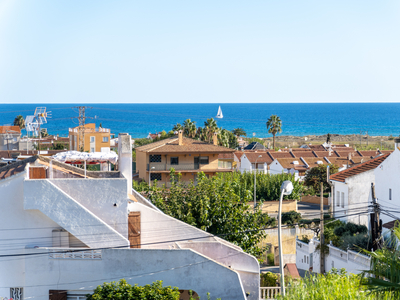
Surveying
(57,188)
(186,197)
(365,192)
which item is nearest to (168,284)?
(57,188)

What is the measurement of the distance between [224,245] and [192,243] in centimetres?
137

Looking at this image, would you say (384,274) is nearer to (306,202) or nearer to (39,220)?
(39,220)

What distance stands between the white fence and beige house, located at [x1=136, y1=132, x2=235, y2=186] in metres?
29.3

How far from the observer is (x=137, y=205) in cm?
2055

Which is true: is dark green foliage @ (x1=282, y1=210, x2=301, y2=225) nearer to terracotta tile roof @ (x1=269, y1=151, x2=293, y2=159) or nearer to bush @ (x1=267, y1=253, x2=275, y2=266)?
bush @ (x1=267, y1=253, x2=275, y2=266)

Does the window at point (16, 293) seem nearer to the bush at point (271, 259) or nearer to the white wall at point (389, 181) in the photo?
the bush at point (271, 259)

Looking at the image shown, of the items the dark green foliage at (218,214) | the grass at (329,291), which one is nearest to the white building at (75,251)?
the grass at (329,291)

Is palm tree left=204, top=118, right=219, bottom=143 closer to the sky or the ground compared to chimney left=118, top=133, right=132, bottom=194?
closer to the sky

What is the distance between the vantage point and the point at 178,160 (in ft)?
208

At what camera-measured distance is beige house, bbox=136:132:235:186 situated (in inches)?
2438

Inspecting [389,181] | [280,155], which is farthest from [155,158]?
[389,181]

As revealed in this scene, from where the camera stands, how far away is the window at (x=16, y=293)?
18797 mm

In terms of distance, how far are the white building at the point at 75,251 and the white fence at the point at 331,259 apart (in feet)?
33.5

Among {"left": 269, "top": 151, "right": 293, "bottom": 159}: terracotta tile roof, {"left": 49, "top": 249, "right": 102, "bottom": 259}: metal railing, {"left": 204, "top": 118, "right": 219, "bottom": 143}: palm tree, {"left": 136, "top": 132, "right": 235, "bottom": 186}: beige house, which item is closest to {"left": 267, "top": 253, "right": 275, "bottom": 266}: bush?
{"left": 49, "top": 249, "right": 102, "bottom": 259}: metal railing
